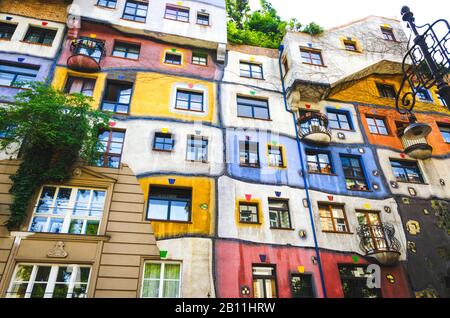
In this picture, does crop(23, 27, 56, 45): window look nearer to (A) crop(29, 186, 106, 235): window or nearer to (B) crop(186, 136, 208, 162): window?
(A) crop(29, 186, 106, 235): window

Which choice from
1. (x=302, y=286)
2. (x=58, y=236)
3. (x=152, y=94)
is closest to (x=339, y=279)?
(x=302, y=286)

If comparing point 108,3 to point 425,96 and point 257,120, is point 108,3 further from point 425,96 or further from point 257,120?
point 425,96

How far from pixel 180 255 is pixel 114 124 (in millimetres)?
6471

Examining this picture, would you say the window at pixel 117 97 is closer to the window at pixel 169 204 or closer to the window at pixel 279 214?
the window at pixel 169 204

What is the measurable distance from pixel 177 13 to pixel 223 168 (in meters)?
10.9

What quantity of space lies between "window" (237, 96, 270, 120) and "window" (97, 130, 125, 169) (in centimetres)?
618

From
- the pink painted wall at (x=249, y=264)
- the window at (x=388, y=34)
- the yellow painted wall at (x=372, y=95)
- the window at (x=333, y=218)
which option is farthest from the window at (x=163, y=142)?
the window at (x=388, y=34)

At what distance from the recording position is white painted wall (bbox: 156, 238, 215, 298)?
34.0 ft

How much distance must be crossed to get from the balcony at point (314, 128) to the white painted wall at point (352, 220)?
2.93m

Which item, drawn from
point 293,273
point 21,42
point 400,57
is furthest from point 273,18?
point 293,273

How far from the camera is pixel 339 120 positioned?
17031 millimetres

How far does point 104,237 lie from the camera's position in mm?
10445

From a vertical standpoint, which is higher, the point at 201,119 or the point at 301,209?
the point at 201,119

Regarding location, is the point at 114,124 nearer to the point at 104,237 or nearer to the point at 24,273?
the point at 104,237
